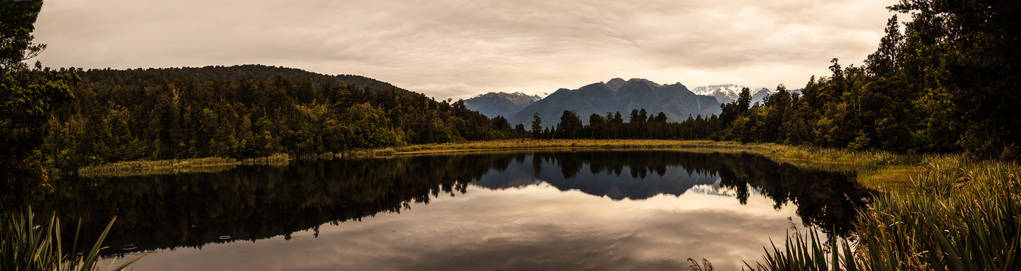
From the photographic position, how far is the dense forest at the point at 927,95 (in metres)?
22.0

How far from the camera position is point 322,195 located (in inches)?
1499

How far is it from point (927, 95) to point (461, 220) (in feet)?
147

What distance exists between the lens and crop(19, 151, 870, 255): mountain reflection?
82.5 ft

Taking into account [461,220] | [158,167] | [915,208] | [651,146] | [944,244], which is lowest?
[461,220]

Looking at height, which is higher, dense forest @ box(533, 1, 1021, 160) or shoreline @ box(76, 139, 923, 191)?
dense forest @ box(533, 1, 1021, 160)

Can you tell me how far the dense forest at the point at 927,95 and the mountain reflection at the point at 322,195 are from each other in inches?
289

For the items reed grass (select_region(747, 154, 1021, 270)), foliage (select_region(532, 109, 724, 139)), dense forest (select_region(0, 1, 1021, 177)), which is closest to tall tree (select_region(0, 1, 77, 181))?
dense forest (select_region(0, 1, 1021, 177))

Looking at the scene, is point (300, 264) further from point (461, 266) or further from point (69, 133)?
point (69, 133)

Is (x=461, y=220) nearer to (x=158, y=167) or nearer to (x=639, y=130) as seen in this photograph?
(x=158, y=167)

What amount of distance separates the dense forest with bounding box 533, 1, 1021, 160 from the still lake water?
7.35 m

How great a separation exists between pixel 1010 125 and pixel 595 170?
4024 centimetres

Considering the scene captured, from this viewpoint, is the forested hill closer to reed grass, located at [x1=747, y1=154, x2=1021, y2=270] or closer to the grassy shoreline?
the grassy shoreline

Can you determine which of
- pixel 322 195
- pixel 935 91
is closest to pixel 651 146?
pixel 935 91

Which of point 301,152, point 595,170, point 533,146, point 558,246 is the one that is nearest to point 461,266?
point 558,246
